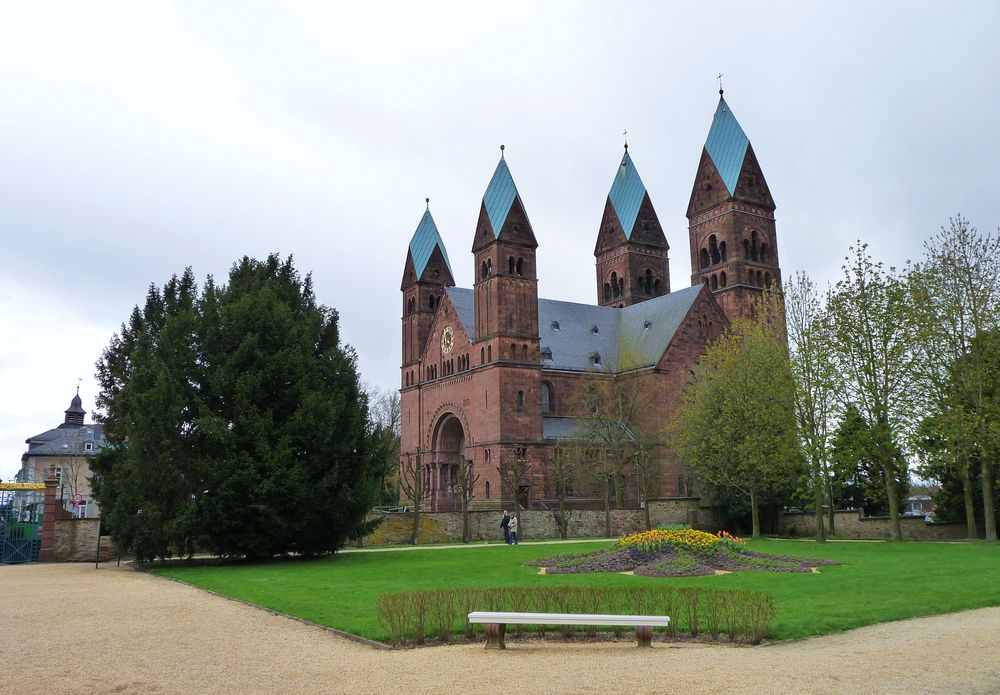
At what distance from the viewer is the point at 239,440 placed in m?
29.3

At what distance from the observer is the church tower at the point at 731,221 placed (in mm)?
74188

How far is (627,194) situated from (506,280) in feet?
103

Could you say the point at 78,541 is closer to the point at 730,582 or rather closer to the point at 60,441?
the point at 730,582

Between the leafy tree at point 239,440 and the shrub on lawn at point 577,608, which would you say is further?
the leafy tree at point 239,440

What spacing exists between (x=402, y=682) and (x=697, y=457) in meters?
37.1

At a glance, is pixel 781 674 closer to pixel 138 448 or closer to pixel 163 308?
pixel 138 448

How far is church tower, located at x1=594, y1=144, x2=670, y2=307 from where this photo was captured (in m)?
83.9

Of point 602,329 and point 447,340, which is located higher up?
point 602,329

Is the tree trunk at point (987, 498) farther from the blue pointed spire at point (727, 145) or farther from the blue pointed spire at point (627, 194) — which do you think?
the blue pointed spire at point (627, 194)


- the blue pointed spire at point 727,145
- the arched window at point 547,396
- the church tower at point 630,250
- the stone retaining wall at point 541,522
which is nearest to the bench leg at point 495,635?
the stone retaining wall at point 541,522

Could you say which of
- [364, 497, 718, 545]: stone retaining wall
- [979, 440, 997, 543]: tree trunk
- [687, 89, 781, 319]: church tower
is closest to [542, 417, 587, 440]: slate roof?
[364, 497, 718, 545]: stone retaining wall

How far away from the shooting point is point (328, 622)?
1502cm

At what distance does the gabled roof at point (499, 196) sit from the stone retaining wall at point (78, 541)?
113 ft

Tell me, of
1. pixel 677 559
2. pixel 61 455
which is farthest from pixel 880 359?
pixel 61 455
